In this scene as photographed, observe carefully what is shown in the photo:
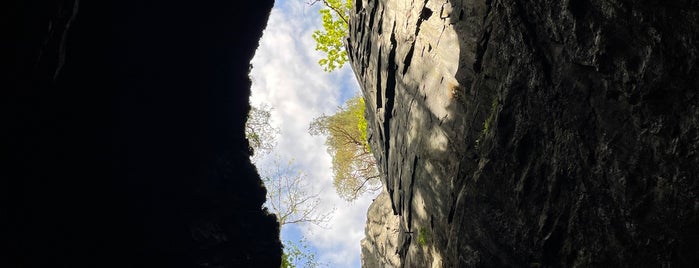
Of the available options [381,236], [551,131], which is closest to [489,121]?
[551,131]

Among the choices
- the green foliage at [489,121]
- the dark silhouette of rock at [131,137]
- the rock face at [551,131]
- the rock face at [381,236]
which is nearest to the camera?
the dark silhouette of rock at [131,137]

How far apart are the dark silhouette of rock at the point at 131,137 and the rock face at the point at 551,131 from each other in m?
4.80

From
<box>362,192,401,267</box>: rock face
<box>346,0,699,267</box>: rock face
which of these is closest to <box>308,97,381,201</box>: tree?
<box>362,192,401,267</box>: rock face

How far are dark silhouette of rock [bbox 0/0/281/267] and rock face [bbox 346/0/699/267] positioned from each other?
4.80 metres

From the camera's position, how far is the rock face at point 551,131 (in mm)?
5562

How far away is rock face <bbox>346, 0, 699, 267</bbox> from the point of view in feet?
18.2

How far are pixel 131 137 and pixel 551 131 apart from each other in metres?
8.35

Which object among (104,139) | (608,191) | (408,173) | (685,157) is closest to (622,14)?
(685,157)

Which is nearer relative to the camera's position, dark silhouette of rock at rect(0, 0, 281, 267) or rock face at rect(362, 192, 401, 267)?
dark silhouette of rock at rect(0, 0, 281, 267)

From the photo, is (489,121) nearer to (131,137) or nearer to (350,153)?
(131,137)

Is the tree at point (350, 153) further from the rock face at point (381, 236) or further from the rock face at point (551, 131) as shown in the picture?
the rock face at point (551, 131)

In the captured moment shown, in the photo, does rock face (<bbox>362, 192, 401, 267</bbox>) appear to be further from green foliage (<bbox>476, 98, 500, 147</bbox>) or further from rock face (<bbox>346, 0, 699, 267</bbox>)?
green foliage (<bbox>476, 98, 500, 147</bbox>)

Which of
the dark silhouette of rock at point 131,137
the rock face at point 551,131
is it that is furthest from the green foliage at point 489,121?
the dark silhouette of rock at point 131,137

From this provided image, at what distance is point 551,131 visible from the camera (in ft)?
24.4
